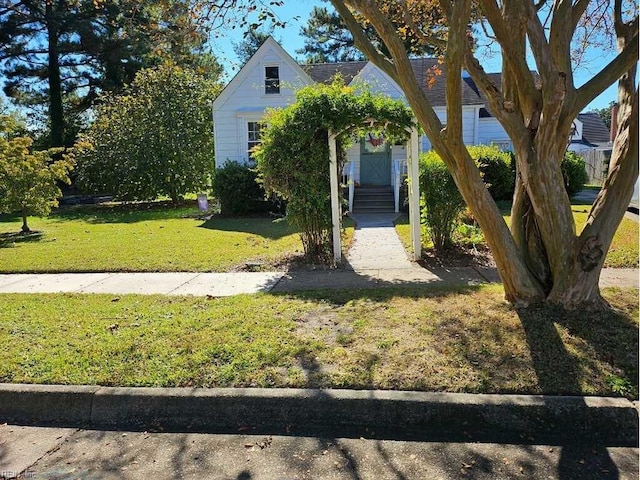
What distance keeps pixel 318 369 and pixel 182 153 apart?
18.2 metres

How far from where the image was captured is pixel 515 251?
4.86m

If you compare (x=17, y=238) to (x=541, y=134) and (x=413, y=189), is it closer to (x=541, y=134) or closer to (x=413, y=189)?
(x=413, y=189)

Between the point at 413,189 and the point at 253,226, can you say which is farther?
the point at 253,226

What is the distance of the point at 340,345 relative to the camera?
14.8 ft

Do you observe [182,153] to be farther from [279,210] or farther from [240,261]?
[240,261]

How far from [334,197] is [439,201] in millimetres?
1859

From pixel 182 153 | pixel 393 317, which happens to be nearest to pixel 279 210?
pixel 182 153

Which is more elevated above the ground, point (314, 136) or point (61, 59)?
point (61, 59)

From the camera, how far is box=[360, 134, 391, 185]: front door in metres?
18.6

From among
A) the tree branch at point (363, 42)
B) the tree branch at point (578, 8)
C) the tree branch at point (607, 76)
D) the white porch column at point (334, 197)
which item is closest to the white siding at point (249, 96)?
the white porch column at point (334, 197)

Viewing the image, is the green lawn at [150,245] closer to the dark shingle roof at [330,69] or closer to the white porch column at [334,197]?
the white porch column at [334,197]

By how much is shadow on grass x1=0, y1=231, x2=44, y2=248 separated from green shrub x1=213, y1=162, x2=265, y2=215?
222 inches

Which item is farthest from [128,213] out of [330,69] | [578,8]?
[578,8]

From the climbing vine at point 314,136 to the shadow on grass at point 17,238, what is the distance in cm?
722
